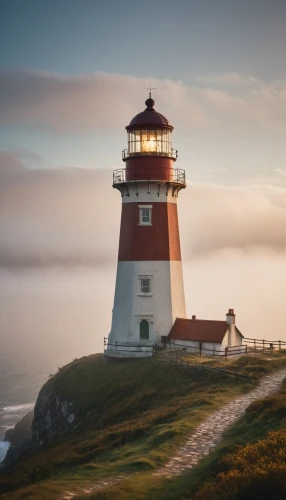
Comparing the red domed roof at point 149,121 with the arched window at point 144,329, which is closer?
the red domed roof at point 149,121

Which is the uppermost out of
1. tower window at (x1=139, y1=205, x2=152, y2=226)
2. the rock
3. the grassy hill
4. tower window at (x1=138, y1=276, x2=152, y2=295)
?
tower window at (x1=139, y1=205, x2=152, y2=226)

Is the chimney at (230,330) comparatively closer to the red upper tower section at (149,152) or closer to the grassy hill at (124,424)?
the grassy hill at (124,424)

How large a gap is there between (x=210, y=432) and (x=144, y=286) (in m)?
19.6

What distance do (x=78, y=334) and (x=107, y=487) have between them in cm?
14954

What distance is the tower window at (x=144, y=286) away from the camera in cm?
3869

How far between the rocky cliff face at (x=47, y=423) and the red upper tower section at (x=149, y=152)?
47.6 ft

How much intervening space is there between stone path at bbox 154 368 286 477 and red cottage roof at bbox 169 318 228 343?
A: 9837 millimetres

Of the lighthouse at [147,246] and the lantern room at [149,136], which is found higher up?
the lantern room at [149,136]

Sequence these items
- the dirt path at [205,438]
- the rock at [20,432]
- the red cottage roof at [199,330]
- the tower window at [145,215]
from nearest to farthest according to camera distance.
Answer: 1. the dirt path at [205,438]
2. the red cottage roof at [199,330]
3. the tower window at [145,215]
4. the rock at [20,432]

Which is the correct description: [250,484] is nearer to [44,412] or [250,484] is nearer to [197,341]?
[197,341]

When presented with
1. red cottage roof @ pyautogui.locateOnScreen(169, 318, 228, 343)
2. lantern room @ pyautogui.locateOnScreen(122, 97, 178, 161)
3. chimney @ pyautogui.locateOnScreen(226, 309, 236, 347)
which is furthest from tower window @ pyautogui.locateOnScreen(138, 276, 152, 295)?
lantern room @ pyautogui.locateOnScreen(122, 97, 178, 161)

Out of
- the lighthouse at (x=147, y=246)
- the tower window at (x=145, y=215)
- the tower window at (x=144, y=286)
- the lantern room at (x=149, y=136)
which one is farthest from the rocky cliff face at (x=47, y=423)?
the lantern room at (x=149, y=136)

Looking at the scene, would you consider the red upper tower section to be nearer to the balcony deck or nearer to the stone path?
the balcony deck

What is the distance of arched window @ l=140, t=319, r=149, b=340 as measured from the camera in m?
38.8
